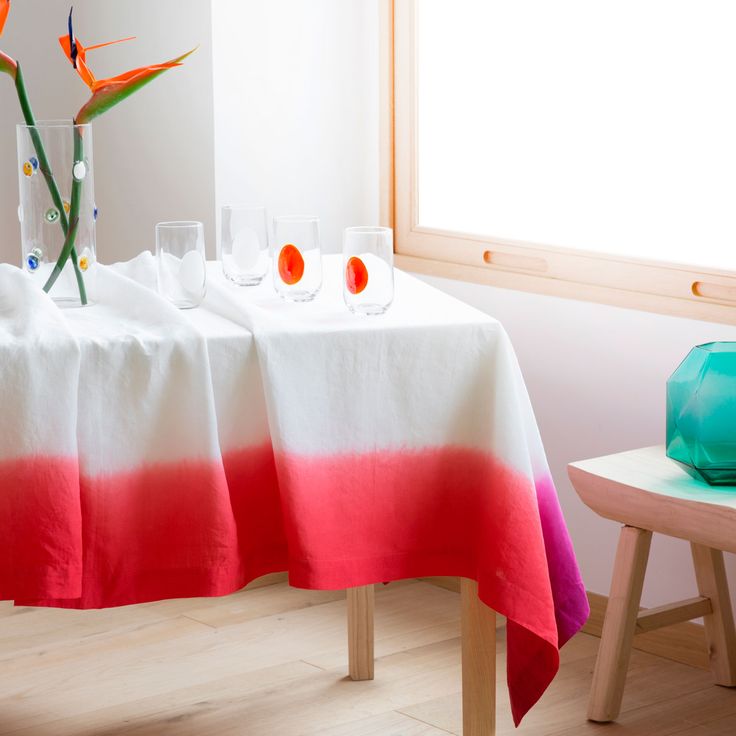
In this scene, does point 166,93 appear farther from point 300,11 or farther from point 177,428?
point 177,428

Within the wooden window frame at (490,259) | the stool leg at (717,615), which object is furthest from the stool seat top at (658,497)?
the wooden window frame at (490,259)

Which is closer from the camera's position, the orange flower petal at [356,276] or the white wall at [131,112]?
the orange flower petal at [356,276]

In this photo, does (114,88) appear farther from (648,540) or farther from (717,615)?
(717,615)

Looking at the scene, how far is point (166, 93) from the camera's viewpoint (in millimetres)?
3006

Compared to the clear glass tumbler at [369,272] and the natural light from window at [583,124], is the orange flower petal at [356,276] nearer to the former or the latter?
the clear glass tumbler at [369,272]

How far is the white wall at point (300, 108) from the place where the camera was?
2936 mm

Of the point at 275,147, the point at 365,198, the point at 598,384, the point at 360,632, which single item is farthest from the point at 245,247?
the point at 365,198

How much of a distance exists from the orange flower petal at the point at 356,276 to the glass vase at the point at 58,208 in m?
0.37

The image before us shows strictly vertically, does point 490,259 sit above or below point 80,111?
below

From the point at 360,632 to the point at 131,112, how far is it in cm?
142

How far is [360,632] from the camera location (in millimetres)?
2430

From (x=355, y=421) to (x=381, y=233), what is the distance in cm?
27

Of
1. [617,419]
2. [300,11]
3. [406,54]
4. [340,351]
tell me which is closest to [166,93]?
[300,11]

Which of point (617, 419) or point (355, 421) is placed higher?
point (355, 421)
